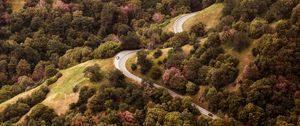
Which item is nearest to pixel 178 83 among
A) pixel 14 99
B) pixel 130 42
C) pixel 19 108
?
pixel 130 42

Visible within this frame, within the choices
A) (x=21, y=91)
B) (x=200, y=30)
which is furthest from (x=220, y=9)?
(x=21, y=91)

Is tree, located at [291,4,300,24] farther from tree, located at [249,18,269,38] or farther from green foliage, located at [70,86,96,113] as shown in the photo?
green foliage, located at [70,86,96,113]

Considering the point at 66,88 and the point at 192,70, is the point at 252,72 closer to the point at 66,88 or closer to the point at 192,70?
the point at 192,70

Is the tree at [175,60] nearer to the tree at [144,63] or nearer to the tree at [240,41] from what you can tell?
the tree at [144,63]

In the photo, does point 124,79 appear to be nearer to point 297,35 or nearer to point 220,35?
point 220,35

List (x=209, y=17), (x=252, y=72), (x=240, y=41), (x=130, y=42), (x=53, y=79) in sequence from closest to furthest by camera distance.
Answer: (x=252, y=72) → (x=240, y=41) → (x=53, y=79) → (x=130, y=42) → (x=209, y=17)

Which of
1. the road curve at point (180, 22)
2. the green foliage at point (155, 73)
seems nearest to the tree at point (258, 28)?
the green foliage at point (155, 73)

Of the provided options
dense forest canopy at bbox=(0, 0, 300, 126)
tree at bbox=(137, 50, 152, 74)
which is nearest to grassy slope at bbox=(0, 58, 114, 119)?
dense forest canopy at bbox=(0, 0, 300, 126)
